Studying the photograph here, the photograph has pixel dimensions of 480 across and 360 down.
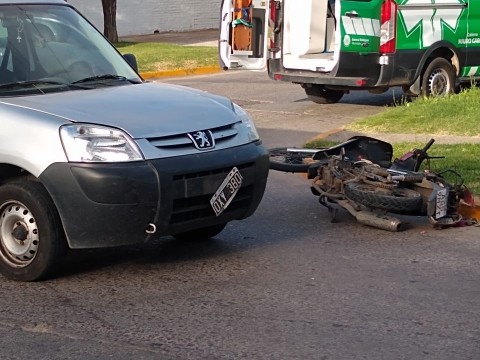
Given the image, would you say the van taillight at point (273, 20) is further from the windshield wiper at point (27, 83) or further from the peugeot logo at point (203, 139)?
the peugeot logo at point (203, 139)

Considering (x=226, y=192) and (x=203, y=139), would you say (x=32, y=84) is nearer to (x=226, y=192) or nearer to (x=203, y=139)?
(x=203, y=139)

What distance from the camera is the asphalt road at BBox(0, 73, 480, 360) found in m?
5.40

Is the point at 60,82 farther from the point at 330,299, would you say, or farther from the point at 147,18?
the point at 147,18

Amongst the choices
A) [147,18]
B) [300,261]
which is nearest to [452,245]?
[300,261]

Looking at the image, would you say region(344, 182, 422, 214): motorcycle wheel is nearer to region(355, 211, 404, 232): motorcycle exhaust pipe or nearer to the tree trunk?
region(355, 211, 404, 232): motorcycle exhaust pipe

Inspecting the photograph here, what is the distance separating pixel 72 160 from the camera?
620 cm

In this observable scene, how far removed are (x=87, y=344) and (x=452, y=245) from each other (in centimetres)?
319

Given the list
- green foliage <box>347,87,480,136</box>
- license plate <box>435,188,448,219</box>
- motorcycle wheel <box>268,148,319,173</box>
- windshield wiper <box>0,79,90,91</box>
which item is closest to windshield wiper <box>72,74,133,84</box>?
windshield wiper <box>0,79,90,91</box>

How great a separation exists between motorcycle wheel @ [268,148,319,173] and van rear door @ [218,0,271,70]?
512 centimetres

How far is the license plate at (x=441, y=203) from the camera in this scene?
25.3 ft

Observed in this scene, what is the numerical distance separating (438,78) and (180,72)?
746cm

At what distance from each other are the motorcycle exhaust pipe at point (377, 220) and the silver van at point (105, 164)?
46.3 inches

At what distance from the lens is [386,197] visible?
7.70 metres

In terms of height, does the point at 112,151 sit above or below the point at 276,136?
above
